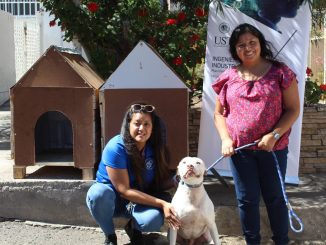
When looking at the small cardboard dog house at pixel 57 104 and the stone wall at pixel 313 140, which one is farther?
the stone wall at pixel 313 140

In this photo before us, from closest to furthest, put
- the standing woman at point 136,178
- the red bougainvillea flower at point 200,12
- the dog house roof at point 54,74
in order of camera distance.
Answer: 1. the standing woman at point 136,178
2. the dog house roof at point 54,74
3. the red bougainvillea flower at point 200,12

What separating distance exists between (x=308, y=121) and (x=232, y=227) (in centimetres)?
157

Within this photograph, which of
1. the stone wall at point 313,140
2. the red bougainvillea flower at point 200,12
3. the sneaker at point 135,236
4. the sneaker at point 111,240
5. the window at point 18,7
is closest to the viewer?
the sneaker at point 111,240

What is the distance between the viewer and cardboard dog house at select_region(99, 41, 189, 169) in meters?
4.57

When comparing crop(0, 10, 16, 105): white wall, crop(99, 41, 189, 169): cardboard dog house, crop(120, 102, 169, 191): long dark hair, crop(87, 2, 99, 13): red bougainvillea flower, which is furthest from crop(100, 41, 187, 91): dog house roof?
crop(0, 10, 16, 105): white wall

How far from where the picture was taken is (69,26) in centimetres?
609

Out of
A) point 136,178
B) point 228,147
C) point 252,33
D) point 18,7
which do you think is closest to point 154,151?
point 136,178

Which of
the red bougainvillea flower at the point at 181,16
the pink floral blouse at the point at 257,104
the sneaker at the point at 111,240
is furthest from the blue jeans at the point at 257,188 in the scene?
the red bougainvillea flower at the point at 181,16

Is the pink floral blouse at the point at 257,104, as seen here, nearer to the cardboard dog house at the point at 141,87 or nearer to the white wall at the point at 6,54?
the cardboard dog house at the point at 141,87

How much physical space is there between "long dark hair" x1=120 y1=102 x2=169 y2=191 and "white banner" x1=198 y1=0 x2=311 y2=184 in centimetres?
100

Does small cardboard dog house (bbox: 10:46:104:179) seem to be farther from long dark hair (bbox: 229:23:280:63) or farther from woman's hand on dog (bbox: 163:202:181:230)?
long dark hair (bbox: 229:23:280:63)

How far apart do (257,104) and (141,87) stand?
129cm

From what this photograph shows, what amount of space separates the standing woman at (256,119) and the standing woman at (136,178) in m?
0.52

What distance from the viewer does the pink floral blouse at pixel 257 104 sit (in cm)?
358
